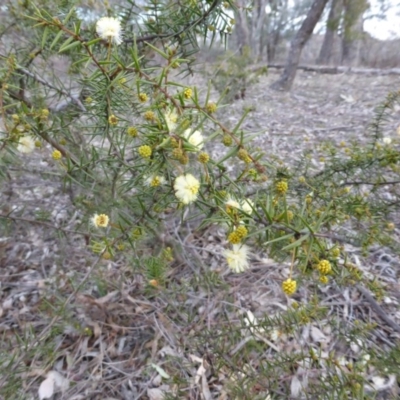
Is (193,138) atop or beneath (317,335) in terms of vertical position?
atop

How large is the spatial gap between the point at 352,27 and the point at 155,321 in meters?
10.1

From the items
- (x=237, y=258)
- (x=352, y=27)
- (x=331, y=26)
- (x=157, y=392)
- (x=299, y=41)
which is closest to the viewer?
(x=237, y=258)

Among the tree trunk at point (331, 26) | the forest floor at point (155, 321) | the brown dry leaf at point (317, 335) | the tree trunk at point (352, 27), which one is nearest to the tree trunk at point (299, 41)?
the tree trunk at point (352, 27)

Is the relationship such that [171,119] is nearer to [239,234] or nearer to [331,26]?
[239,234]

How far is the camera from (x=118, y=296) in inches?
75.0

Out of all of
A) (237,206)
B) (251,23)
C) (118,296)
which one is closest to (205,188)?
(237,206)

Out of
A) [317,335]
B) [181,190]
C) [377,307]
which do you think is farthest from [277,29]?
[181,190]

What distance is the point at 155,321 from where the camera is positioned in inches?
66.0

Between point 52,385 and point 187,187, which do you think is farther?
point 52,385

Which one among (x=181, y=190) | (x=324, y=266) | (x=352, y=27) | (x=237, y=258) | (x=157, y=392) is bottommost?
(x=157, y=392)

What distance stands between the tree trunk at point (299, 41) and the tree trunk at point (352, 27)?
2.90m

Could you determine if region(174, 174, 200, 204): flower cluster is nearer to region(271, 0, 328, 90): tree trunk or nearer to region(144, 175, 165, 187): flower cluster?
region(144, 175, 165, 187): flower cluster

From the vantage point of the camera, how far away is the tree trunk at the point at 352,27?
760 cm

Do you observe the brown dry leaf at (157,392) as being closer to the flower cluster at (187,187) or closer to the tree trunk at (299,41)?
the flower cluster at (187,187)
